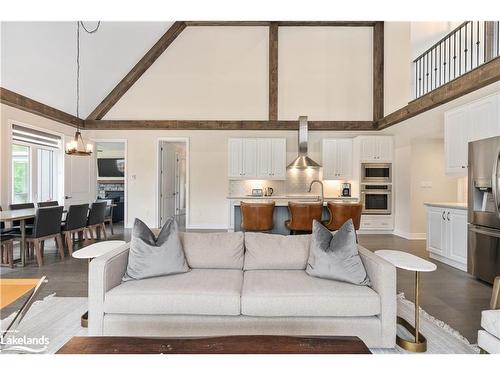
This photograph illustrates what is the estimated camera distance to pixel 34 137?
5867 mm

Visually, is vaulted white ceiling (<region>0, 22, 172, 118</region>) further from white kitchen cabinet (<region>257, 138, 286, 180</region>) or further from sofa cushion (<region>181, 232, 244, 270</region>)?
sofa cushion (<region>181, 232, 244, 270</region>)

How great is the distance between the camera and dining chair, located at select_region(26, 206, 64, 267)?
400 cm

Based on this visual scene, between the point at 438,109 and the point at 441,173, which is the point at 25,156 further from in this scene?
the point at 441,173

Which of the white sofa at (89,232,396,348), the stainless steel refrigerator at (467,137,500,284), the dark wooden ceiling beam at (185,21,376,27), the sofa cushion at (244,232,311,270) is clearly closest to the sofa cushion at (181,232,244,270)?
the sofa cushion at (244,232,311,270)

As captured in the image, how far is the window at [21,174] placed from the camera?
5.69m

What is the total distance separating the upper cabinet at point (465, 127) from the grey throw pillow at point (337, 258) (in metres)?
2.88

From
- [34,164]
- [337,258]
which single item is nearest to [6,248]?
[34,164]

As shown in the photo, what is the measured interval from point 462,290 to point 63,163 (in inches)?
304

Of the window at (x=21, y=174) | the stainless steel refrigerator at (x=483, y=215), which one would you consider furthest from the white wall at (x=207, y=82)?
the stainless steel refrigerator at (x=483, y=215)

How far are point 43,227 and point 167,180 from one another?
13.5ft

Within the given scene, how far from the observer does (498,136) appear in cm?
338

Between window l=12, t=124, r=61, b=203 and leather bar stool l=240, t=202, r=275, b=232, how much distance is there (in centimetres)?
448

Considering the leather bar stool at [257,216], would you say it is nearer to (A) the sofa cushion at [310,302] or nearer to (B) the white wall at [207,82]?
(A) the sofa cushion at [310,302]
